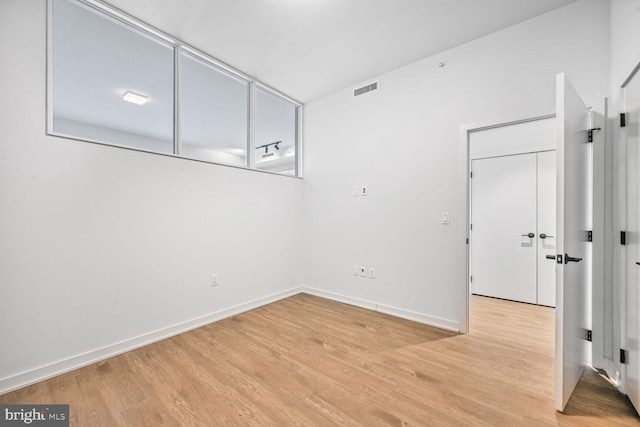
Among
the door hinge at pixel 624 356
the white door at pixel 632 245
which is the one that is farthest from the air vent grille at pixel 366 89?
the door hinge at pixel 624 356

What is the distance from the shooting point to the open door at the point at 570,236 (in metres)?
1.64

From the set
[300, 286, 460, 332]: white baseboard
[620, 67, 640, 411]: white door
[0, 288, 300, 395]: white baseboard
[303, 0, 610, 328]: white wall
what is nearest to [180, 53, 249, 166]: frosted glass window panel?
[303, 0, 610, 328]: white wall

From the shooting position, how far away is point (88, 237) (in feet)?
7.43

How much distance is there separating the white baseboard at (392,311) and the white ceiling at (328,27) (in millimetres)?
2893

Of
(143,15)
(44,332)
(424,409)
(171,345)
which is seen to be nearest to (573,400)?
(424,409)

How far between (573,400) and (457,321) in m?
1.07

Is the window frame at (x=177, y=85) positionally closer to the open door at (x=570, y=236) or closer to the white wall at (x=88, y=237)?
the white wall at (x=88, y=237)

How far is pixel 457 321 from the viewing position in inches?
111

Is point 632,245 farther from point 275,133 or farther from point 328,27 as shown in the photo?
point 275,133

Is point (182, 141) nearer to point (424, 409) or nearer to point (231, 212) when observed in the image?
point (231, 212)

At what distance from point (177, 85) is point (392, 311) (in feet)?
11.4

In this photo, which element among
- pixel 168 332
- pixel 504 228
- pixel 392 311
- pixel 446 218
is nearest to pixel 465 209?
pixel 446 218

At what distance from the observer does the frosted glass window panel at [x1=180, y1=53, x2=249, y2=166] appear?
3.04m

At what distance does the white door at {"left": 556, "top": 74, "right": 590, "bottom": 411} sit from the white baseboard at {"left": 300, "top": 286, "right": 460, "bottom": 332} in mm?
1047
